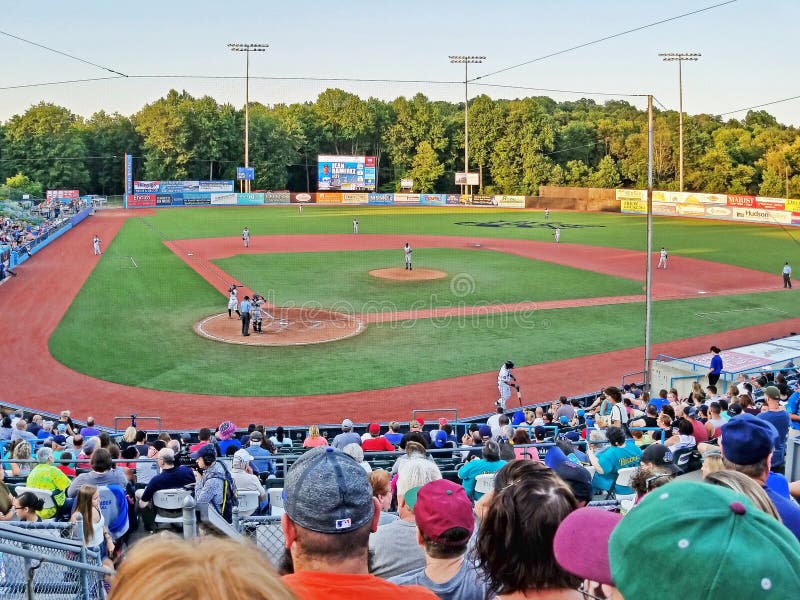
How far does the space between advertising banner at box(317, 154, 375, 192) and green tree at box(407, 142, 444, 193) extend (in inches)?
508

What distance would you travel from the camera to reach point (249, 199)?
8700cm

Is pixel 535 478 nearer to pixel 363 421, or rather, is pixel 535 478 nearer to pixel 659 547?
pixel 659 547

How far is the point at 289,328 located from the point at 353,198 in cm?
6236

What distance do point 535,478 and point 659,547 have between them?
1.94m

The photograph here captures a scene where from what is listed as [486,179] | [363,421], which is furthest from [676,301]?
[486,179]

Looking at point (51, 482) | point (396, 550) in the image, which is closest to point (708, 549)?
point (396, 550)

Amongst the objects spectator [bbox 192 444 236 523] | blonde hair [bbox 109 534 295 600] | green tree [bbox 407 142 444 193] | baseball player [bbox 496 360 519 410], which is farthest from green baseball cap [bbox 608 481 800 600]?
green tree [bbox 407 142 444 193]

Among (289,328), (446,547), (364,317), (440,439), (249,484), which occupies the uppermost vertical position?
(446,547)

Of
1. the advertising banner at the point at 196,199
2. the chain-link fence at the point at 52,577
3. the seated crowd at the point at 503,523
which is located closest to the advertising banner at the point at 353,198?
the advertising banner at the point at 196,199

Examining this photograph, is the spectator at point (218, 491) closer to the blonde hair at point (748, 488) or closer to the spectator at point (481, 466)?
the spectator at point (481, 466)

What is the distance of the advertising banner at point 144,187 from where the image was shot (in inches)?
3273

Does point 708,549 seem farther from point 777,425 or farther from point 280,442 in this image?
point 280,442

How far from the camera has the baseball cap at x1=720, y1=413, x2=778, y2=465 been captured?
4902mm

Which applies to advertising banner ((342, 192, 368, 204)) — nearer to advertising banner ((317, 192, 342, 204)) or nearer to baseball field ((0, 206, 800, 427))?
advertising banner ((317, 192, 342, 204))
